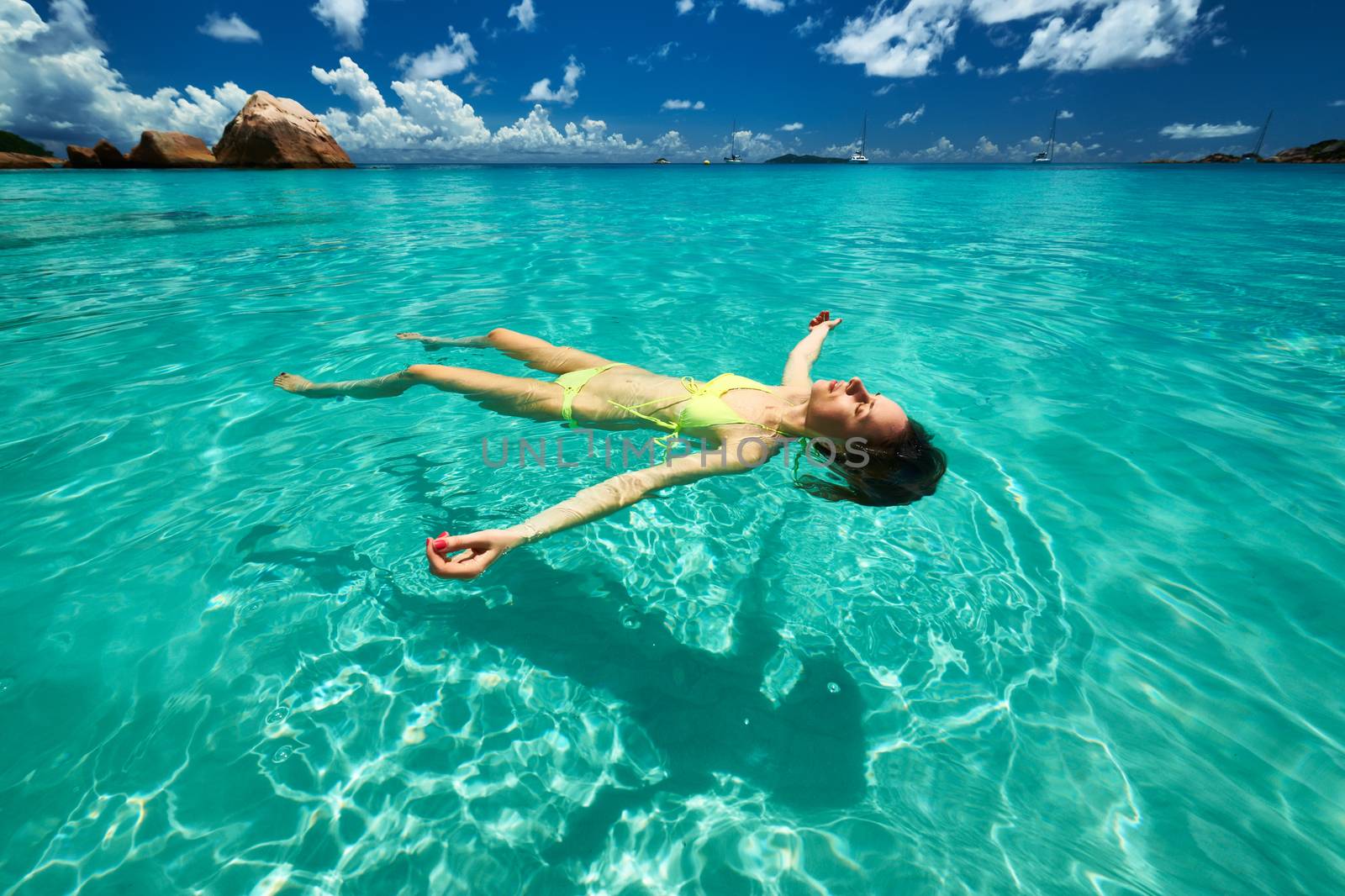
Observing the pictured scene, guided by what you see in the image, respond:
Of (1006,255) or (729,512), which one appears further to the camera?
(1006,255)

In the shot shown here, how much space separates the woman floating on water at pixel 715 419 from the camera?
2.83m

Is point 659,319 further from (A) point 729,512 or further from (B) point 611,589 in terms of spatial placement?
(B) point 611,589

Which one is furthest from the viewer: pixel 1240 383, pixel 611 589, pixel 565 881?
pixel 1240 383

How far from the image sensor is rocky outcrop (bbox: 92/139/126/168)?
2400 inches

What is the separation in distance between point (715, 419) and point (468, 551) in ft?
5.75

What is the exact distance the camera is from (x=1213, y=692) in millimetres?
2572

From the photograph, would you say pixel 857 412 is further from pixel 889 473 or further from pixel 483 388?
pixel 483 388

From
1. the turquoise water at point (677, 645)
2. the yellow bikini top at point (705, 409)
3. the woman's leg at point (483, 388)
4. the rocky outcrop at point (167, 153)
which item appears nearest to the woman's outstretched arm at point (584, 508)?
the yellow bikini top at point (705, 409)

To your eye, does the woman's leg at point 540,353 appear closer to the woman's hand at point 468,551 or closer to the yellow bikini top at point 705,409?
the yellow bikini top at point 705,409

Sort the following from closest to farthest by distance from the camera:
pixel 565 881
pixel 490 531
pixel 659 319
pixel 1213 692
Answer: pixel 565 881, pixel 490 531, pixel 1213 692, pixel 659 319

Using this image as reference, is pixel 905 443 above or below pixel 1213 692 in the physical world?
above

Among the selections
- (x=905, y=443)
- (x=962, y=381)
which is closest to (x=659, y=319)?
(x=962, y=381)

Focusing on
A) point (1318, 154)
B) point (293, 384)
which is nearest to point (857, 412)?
point (293, 384)

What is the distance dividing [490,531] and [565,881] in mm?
1244
